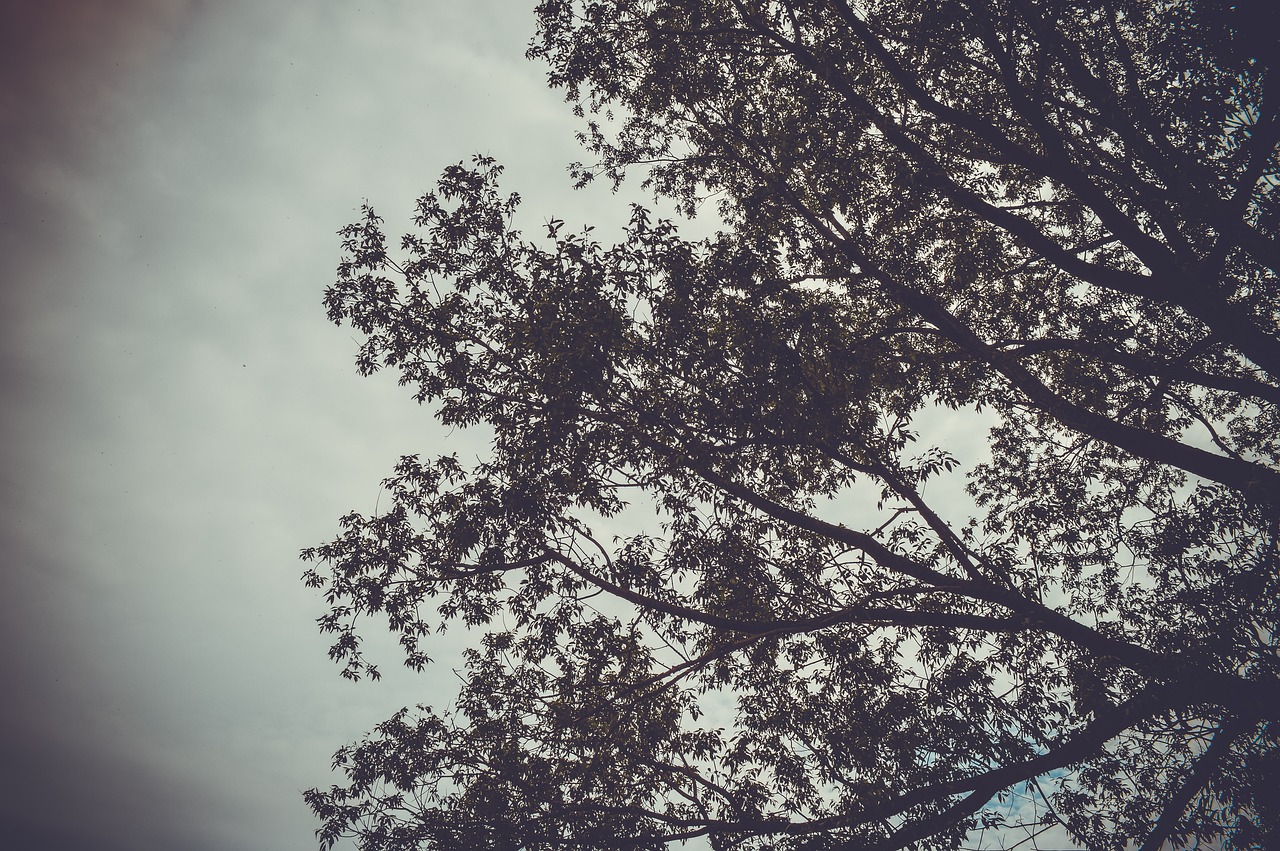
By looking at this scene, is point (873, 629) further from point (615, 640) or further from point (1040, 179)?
point (1040, 179)

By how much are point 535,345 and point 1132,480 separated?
9.88 m

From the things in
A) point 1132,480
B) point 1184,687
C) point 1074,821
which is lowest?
point 1074,821

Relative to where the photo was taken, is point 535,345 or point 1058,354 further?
point 1058,354

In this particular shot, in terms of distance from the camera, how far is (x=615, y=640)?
7824 mm

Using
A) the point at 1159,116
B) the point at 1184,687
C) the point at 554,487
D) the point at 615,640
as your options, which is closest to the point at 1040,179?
the point at 1159,116

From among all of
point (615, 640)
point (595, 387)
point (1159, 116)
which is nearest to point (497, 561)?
point (615, 640)

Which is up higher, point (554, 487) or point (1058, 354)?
point (1058, 354)

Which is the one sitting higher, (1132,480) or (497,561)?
(1132,480)

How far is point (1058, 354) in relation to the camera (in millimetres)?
9547

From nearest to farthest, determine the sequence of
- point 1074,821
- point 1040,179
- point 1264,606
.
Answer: point 1264,606
point 1074,821
point 1040,179

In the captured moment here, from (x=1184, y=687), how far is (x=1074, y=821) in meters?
2.51

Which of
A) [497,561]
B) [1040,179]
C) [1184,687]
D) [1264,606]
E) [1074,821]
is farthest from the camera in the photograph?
[1040,179]

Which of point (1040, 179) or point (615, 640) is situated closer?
point (615, 640)

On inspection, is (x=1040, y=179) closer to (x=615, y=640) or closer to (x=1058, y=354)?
(x=1058, y=354)
